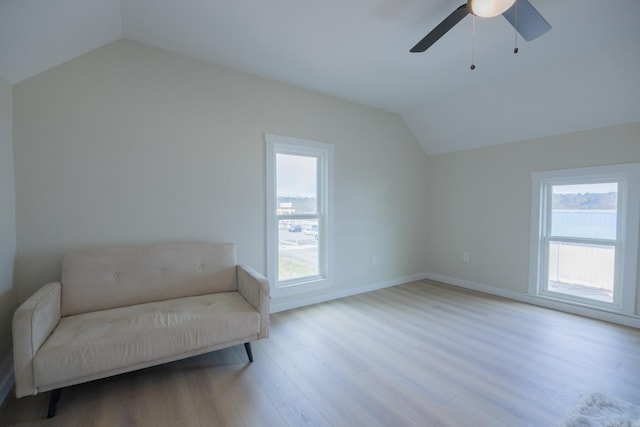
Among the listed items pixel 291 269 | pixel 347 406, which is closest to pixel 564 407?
pixel 347 406

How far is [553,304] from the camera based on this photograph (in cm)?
338

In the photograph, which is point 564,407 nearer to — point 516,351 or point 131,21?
point 516,351

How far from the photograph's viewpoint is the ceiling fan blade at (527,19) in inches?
63.6

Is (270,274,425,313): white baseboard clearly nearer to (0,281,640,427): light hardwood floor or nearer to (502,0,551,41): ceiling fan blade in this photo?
(0,281,640,427): light hardwood floor

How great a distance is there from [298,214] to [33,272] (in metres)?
2.41

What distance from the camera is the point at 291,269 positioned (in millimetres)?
3436

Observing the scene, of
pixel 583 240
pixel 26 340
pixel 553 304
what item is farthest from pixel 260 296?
pixel 583 240

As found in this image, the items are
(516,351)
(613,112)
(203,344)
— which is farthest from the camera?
(613,112)

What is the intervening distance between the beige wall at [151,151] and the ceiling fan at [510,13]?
192cm

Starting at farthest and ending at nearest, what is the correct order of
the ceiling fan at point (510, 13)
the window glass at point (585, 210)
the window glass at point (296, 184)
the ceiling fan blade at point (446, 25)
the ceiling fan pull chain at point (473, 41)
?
the window glass at point (296, 184), the window glass at point (585, 210), the ceiling fan pull chain at point (473, 41), the ceiling fan blade at point (446, 25), the ceiling fan at point (510, 13)

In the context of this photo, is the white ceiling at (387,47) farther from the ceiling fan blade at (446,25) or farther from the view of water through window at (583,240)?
the view of water through window at (583,240)

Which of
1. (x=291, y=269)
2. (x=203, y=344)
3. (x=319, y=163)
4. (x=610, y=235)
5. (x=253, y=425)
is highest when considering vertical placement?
(x=319, y=163)

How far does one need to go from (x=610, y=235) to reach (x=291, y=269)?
3.65 meters

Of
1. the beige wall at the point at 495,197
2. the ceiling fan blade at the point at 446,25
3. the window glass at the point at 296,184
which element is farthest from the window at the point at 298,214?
the beige wall at the point at 495,197
